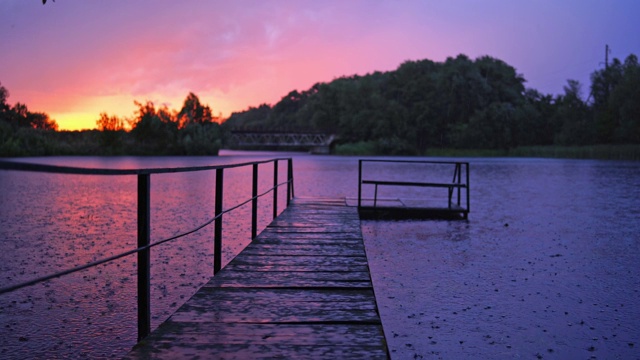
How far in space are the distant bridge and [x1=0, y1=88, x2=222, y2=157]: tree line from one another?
11158 mm

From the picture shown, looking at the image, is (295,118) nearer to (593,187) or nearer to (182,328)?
(593,187)

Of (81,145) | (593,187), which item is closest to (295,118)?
(81,145)

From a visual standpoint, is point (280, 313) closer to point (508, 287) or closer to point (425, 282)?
point (425, 282)

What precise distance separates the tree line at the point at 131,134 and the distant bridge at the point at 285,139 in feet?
36.6

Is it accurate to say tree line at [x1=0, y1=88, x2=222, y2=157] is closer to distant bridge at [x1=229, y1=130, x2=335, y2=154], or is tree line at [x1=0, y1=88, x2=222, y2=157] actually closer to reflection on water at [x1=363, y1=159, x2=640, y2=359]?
distant bridge at [x1=229, y1=130, x2=335, y2=154]

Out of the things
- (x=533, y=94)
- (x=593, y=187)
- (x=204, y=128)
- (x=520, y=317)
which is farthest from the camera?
(x=533, y=94)

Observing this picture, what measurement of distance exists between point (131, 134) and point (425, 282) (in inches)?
3478

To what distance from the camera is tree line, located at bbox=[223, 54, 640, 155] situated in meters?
81.9

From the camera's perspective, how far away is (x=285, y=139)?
11475 cm

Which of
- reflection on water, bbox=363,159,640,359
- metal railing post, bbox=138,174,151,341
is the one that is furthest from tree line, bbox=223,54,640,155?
metal railing post, bbox=138,174,151,341

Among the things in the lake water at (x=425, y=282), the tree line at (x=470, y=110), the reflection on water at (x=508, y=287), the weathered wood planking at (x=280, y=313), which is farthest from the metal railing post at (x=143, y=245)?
the tree line at (x=470, y=110)

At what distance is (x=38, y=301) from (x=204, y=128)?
8671cm

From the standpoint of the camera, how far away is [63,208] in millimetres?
17469

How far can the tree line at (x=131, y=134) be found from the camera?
3241 inches
